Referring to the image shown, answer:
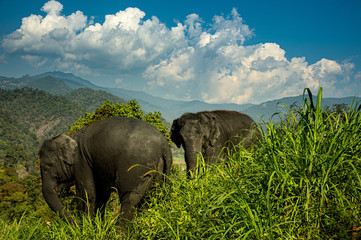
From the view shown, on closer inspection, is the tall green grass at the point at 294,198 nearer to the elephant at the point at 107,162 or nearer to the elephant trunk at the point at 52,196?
the elephant at the point at 107,162

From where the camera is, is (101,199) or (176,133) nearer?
(101,199)

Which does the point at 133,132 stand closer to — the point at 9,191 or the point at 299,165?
the point at 299,165

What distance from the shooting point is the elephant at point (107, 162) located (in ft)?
16.7

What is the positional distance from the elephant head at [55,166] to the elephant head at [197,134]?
3.66 metres

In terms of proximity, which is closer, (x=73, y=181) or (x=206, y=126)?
(x=73, y=181)

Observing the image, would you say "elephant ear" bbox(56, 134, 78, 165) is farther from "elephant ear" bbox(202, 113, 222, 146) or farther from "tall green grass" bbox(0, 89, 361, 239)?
"elephant ear" bbox(202, 113, 222, 146)

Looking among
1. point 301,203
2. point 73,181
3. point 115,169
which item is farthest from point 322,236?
point 73,181

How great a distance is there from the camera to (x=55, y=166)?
6.06m

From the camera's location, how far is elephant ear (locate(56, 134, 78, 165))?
583 cm

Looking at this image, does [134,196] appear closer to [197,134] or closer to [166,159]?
[166,159]

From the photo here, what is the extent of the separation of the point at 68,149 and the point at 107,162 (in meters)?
1.21

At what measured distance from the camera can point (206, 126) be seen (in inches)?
344

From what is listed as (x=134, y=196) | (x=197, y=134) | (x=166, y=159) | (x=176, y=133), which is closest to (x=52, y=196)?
(x=134, y=196)

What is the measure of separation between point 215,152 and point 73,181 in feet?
15.1
